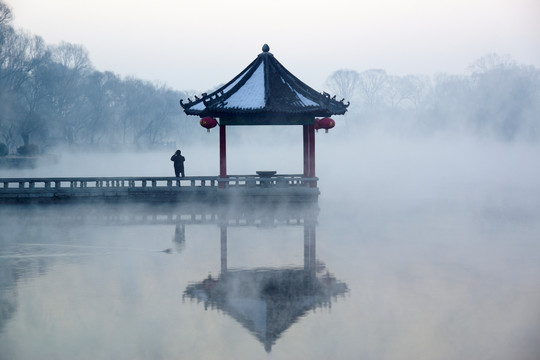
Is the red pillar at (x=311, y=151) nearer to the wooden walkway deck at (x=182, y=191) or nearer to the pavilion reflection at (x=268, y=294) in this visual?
the wooden walkway deck at (x=182, y=191)

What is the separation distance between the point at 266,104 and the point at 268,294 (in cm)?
1388

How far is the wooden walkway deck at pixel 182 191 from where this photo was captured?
2491 centimetres

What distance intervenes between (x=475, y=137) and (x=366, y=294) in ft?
237

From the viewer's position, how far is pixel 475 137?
7912 centimetres

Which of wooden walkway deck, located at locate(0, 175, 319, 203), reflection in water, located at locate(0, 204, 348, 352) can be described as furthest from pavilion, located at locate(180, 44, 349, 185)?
reflection in water, located at locate(0, 204, 348, 352)

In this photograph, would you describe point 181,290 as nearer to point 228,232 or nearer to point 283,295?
point 283,295

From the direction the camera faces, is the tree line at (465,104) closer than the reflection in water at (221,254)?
No

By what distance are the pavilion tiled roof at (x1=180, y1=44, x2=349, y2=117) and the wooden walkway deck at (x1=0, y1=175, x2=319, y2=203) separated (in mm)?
2491

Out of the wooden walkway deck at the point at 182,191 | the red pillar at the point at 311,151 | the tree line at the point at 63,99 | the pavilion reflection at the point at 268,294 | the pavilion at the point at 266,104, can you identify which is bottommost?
the pavilion reflection at the point at 268,294

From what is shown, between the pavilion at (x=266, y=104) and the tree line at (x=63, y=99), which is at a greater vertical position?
the tree line at (x=63, y=99)

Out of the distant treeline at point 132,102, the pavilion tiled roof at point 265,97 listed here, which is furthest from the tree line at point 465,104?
the pavilion tiled roof at point 265,97

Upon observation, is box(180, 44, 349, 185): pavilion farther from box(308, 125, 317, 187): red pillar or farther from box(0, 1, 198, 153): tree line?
box(0, 1, 198, 153): tree line

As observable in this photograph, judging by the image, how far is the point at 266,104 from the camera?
2395cm

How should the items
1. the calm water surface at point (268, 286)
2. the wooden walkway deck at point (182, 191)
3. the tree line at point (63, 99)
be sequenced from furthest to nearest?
1. the tree line at point (63, 99)
2. the wooden walkway deck at point (182, 191)
3. the calm water surface at point (268, 286)
